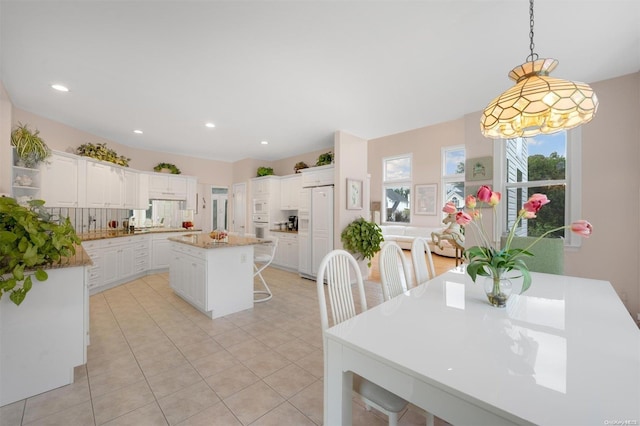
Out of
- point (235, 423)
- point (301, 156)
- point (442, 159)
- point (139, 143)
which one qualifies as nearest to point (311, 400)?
point (235, 423)

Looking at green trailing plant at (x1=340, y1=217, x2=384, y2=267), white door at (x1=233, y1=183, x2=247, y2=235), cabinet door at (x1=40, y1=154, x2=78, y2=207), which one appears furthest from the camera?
white door at (x1=233, y1=183, x2=247, y2=235)

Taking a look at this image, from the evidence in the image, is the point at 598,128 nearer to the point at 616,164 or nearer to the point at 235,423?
the point at 616,164

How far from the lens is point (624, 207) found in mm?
2666

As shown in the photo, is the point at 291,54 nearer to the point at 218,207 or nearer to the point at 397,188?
the point at 218,207

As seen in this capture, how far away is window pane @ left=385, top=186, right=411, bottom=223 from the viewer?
899 centimetres

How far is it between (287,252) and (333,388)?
14.6ft

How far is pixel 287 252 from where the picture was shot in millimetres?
5422

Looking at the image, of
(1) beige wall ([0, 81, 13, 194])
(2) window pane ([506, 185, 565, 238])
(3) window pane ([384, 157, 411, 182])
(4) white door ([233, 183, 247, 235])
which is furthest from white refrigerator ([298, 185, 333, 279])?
(3) window pane ([384, 157, 411, 182])

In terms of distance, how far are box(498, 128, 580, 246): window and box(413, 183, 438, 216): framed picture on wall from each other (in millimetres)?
4937

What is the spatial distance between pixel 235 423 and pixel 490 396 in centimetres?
147

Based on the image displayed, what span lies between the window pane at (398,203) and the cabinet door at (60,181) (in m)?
8.31

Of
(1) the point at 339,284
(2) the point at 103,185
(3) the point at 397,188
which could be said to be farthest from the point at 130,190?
(3) the point at 397,188

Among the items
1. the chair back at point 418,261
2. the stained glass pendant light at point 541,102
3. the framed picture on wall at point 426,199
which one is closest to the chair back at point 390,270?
the chair back at point 418,261

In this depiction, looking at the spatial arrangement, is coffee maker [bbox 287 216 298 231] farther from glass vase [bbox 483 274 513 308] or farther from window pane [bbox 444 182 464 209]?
window pane [bbox 444 182 464 209]
